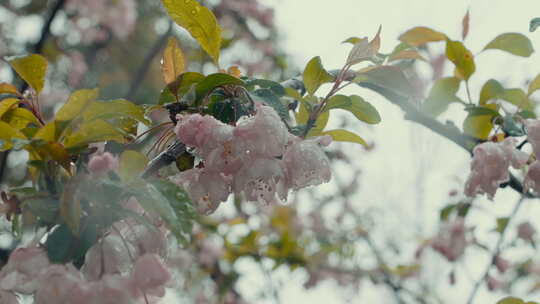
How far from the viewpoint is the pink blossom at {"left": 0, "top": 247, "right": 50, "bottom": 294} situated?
65 centimetres

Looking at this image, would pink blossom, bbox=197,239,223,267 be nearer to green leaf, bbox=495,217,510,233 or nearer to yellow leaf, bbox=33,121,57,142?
green leaf, bbox=495,217,510,233

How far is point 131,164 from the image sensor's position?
28.1 inches

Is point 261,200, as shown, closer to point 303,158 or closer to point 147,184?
point 303,158

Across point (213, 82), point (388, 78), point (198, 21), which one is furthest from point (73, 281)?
point (388, 78)

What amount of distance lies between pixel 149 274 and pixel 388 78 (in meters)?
0.52

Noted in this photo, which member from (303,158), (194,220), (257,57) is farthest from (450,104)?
(257,57)

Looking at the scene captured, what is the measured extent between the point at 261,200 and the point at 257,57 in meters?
4.12

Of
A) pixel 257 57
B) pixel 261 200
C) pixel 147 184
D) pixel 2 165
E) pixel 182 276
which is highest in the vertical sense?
→ pixel 147 184

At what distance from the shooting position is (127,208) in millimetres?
700

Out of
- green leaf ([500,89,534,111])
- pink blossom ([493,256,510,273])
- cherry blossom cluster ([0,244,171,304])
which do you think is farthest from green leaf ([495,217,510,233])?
cherry blossom cluster ([0,244,171,304])

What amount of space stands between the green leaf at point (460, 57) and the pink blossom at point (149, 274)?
76cm

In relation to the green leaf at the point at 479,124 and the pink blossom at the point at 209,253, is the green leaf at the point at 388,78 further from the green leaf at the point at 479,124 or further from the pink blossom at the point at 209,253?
the pink blossom at the point at 209,253

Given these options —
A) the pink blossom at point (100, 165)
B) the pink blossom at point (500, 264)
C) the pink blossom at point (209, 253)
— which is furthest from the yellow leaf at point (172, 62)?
the pink blossom at point (209, 253)

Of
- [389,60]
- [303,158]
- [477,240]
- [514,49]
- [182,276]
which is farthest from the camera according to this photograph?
[182,276]
